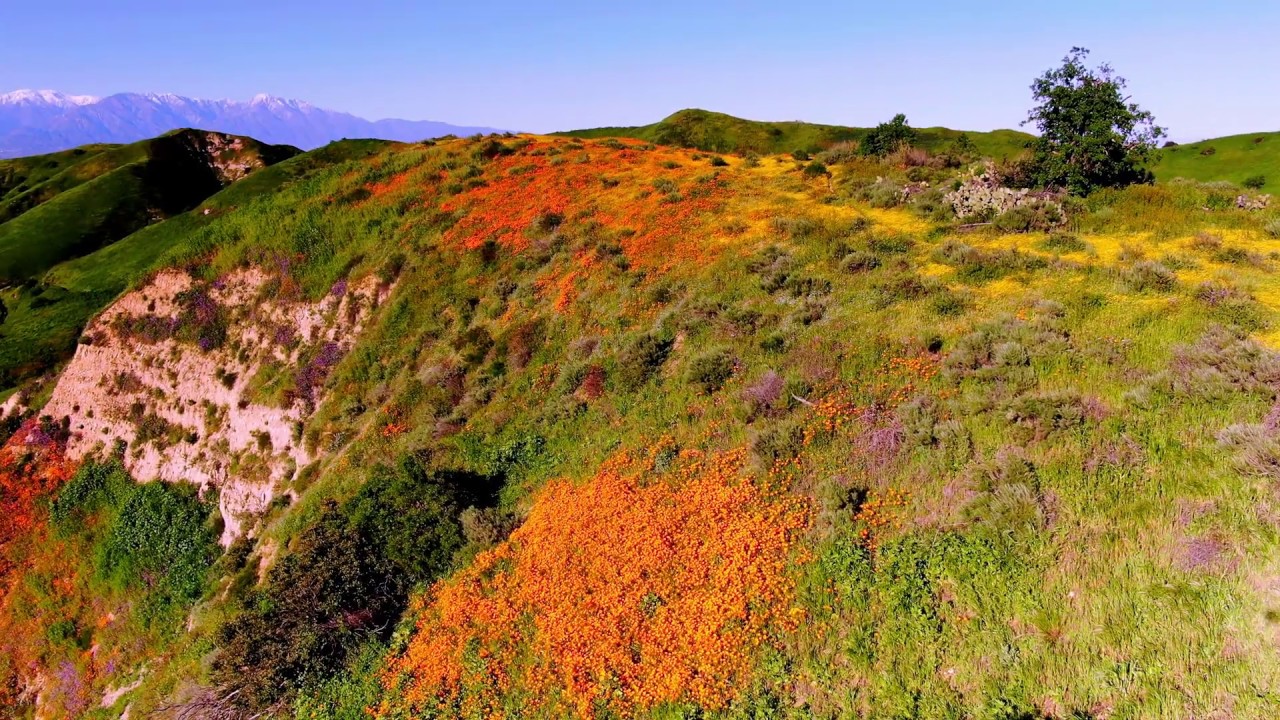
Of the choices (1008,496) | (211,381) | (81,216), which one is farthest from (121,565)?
(81,216)

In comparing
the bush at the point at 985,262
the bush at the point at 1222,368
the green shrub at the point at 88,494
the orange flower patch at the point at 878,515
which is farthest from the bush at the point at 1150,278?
the green shrub at the point at 88,494

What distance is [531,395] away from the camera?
21.8 m

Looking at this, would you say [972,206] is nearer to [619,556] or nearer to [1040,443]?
[1040,443]

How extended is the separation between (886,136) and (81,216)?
96.0 metres

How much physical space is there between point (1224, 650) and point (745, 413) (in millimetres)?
9967

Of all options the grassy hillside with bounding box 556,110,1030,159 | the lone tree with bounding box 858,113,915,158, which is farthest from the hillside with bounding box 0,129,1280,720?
the grassy hillside with bounding box 556,110,1030,159

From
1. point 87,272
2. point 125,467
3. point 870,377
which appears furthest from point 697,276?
point 87,272

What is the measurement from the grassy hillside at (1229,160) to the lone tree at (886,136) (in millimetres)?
38680

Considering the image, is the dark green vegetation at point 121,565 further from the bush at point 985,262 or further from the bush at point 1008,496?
the bush at point 985,262

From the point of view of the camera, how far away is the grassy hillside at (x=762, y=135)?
84.9m

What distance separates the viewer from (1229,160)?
64875mm

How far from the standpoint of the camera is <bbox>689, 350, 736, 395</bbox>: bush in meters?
18.0

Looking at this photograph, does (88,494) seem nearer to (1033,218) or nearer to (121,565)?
(121,565)

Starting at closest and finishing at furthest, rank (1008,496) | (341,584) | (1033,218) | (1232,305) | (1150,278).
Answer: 1. (1008,496)
2. (1232,305)
3. (341,584)
4. (1150,278)
5. (1033,218)
